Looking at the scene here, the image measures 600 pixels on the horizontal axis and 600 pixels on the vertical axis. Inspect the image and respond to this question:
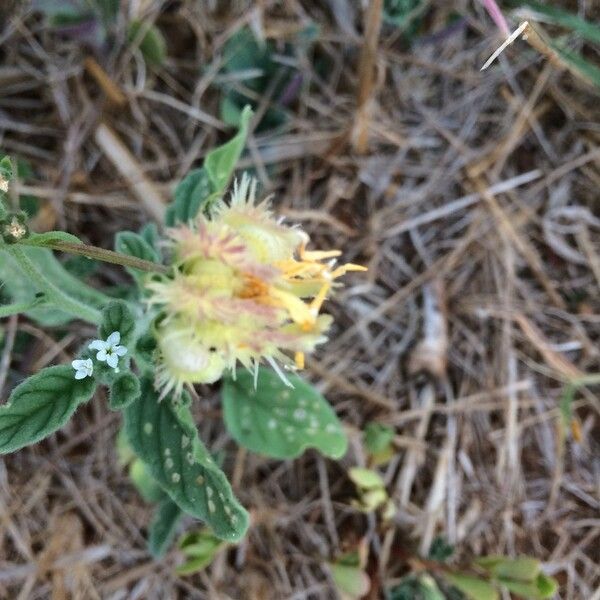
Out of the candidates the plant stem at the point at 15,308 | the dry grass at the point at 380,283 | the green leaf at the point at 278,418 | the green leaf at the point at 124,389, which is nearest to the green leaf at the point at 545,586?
the dry grass at the point at 380,283

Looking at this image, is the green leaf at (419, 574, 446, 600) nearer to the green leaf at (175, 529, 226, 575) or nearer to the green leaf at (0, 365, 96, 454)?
the green leaf at (175, 529, 226, 575)

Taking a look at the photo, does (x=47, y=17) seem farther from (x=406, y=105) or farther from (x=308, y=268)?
(x=308, y=268)

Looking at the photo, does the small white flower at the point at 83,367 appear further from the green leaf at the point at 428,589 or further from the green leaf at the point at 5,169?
the green leaf at the point at 428,589

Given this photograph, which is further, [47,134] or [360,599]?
[47,134]

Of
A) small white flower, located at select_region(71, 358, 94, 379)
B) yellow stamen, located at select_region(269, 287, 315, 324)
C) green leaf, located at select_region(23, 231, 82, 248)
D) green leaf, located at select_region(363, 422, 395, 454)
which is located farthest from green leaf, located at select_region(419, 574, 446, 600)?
green leaf, located at select_region(23, 231, 82, 248)

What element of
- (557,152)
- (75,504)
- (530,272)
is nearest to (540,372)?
(530,272)

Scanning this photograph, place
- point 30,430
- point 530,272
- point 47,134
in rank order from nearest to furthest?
point 30,430 → point 47,134 → point 530,272
